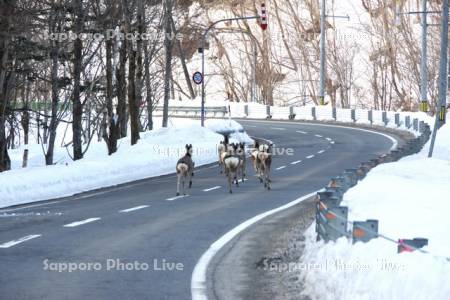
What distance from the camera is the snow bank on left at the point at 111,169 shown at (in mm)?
23203

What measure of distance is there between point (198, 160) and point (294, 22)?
62.6 metres

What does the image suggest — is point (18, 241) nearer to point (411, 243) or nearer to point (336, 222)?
point (336, 222)

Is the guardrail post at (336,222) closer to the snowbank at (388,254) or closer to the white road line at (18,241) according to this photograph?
the snowbank at (388,254)

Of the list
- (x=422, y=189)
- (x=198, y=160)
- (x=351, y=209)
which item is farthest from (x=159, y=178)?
(x=351, y=209)

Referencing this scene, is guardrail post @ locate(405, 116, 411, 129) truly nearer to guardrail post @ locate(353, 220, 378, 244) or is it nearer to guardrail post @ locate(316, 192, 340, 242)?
guardrail post @ locate(316, 192, 340, 242)

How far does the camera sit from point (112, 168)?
29.5m

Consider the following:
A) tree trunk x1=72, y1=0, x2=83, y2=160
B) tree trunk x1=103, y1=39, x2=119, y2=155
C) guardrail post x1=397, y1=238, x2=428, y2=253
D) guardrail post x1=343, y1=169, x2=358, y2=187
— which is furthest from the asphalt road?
tree trunk x1=103, y1=39, x2=119, y2=155

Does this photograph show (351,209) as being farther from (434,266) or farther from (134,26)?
(134,26)

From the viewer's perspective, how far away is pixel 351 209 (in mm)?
14852

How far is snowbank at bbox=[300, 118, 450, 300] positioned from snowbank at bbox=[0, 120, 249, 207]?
870 cm

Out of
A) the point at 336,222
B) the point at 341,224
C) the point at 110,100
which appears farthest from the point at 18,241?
the point at 110,100

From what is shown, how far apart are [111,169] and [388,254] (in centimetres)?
2124

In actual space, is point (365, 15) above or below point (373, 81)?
above

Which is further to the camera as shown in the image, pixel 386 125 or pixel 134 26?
pixel 386 125
